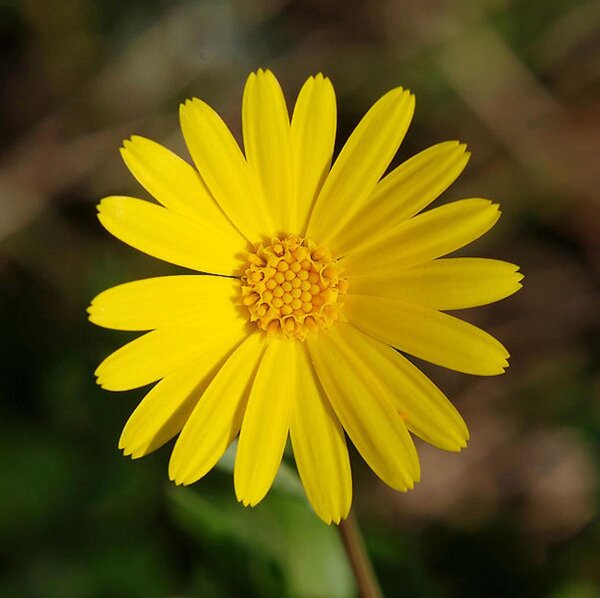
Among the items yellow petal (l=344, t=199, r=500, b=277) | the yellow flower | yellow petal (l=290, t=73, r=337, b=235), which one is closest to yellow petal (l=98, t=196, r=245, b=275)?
the yellow flower

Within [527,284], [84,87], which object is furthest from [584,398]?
[84,87]

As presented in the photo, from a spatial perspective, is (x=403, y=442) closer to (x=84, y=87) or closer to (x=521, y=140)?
(x=521, y=140)

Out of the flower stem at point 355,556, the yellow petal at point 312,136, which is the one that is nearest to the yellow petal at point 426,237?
the yellow petal at point 312,136

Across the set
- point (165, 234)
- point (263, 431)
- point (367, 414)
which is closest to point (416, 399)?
point (367, 414)

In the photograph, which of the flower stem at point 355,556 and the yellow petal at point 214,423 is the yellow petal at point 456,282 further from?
the flower stem at point 355,556

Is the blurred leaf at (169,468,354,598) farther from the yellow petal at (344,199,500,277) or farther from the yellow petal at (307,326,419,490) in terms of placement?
the yellow petal at (344,199,500,277)

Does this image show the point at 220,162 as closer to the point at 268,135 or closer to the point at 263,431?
the point at 268,135
